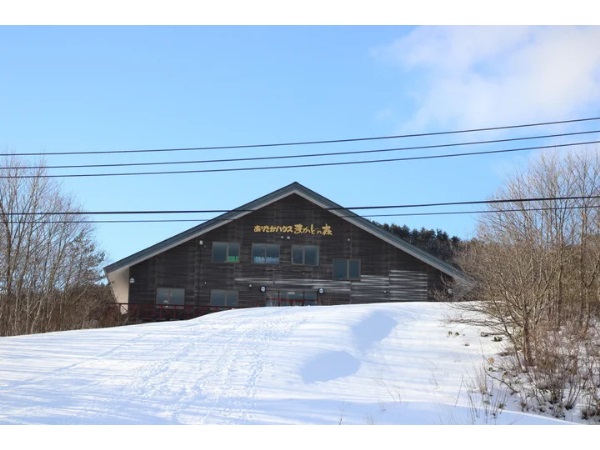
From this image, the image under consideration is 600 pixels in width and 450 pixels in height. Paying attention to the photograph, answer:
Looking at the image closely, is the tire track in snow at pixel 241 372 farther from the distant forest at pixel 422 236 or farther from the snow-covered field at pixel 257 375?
the distant forest at pixel 422 236

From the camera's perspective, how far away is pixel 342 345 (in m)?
15.8

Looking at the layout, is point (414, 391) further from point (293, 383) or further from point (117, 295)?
point (117, 295)

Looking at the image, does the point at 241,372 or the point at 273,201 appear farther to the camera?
the point at 273,201

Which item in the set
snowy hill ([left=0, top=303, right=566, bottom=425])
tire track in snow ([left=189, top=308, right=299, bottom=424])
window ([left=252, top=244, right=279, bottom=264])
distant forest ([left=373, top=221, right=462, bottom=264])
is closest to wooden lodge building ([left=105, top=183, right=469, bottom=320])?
window ([left=252, top=244, right=279, bottom=264])

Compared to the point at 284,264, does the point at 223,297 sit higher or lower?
lower

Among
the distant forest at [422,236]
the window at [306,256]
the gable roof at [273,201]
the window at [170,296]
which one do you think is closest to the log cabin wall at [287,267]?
the window at [170,296]

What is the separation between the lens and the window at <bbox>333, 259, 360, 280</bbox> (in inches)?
1224

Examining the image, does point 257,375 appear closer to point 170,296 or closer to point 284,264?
point 284,264

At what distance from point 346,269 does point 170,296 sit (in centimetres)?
856

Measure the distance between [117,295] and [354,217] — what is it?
531 inches

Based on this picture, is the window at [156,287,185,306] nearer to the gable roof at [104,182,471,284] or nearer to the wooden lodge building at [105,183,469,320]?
the wooden lodge building at [105,183,469,320]

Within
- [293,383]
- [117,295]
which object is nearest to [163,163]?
[293,383]

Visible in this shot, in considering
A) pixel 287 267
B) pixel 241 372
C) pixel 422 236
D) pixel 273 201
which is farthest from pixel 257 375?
pixel 422 236

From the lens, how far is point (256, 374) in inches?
501
